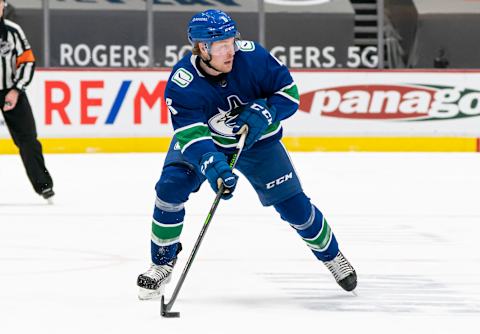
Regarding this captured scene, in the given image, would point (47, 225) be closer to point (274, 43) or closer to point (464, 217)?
point (464, 217)

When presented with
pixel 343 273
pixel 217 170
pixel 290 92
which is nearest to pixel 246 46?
pixel 290 92

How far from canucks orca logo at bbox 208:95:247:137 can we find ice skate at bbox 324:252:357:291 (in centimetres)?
60

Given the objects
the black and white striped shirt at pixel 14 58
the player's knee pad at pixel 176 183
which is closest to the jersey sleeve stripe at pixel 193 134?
the player's knee pad at pixel 176 183

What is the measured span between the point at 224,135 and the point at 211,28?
41cm

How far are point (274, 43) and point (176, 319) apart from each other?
1053 centimetres

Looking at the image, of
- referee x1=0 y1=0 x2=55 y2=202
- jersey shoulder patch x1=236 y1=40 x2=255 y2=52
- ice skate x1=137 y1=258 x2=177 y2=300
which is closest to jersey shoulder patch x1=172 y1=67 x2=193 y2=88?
jersey shoulder patch x1=236 y1=40 x2=255 y2=52

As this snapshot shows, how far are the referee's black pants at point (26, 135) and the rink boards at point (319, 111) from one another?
4.19 m

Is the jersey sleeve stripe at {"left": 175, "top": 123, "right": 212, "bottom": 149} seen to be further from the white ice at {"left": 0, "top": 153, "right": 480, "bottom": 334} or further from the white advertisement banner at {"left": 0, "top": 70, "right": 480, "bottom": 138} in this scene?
the white advertisement banner at {"left": 0, "top": 70, "right": 480, "bottom": 138}

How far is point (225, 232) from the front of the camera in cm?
630

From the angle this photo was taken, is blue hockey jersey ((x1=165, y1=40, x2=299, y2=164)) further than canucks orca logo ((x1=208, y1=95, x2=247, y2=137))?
No

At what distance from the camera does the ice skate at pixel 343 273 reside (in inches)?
171

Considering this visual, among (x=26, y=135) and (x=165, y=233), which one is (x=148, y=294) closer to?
(x=165, y=233)

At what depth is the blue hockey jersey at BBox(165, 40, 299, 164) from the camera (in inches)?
161

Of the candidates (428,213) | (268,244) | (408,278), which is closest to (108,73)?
(428,213)
